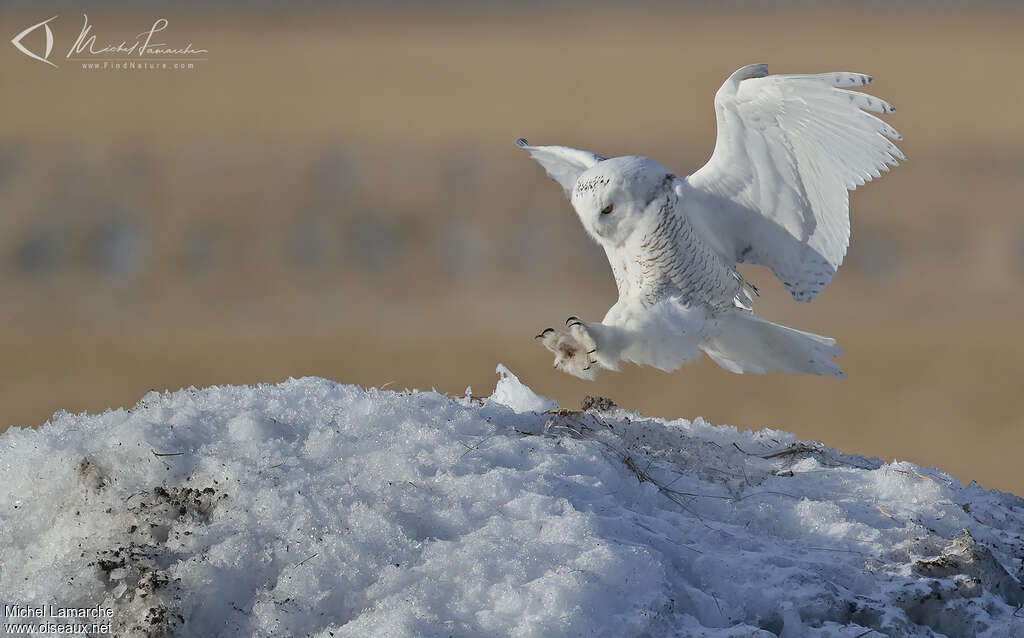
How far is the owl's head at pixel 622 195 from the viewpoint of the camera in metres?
4.83

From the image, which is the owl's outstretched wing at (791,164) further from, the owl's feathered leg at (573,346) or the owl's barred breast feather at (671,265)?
the owl's feathered leg at (573,346)

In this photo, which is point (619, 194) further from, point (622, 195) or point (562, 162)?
point (562, 162)

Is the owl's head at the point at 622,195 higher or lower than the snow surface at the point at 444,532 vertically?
higher

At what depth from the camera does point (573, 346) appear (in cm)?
443

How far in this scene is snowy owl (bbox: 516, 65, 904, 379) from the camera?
4.79 m

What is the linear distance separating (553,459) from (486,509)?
380 millimetres

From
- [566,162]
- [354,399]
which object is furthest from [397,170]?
[354,399]

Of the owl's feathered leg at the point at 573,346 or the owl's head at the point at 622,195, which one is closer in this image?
the owl's feathered leg at the point at 573,346

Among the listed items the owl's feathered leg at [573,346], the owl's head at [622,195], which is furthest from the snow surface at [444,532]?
the owl's head at [622,195]

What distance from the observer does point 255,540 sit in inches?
125

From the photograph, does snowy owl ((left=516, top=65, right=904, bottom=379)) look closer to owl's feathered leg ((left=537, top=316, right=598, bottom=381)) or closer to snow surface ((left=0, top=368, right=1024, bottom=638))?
owl's feathered leg ((left=537, top=316, right=598, bottom=381))

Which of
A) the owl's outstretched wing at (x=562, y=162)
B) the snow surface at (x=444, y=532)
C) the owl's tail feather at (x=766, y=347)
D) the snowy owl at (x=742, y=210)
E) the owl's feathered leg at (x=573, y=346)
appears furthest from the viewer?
the owl's outstretched wing at (x=562, y=162)

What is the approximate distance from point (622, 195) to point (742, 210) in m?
0.58

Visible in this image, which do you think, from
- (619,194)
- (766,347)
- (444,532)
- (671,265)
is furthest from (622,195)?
(444,532)
